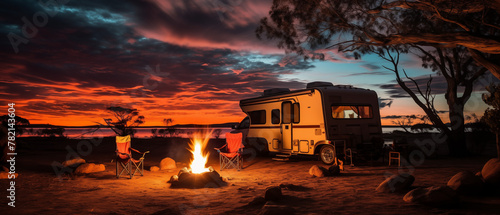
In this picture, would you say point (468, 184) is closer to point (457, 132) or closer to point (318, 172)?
point (318, 172)

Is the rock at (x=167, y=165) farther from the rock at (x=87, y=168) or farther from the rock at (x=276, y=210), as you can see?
the rock at (x=276, y=210)

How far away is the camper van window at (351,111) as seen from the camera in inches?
407

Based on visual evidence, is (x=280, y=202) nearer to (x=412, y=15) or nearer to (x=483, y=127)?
(x=412, y=15)

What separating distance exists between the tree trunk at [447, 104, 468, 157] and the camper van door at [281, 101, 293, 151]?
7.00 meters

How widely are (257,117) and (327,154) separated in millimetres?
3481

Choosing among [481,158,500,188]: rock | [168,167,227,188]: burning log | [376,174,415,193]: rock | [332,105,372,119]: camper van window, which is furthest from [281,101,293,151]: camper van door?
[481,158,500,188]: rock

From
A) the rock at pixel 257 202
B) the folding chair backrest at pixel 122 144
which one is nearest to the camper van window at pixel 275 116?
the folding chair backrest at pixel 122 144

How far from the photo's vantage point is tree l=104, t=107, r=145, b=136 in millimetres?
27312

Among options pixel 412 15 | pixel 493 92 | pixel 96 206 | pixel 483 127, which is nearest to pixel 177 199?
pixel 96 206

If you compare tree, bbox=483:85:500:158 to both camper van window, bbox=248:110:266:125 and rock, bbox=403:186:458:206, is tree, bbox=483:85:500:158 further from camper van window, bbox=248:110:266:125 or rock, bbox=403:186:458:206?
camper van window, bbox=248:110:266:125

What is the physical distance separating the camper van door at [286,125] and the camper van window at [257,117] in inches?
41.8

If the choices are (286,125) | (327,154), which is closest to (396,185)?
(327,154)

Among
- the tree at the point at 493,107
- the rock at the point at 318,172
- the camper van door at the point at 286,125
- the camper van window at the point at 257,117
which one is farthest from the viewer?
the camper van window at the point at 257,117

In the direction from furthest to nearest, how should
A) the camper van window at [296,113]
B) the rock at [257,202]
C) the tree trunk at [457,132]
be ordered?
the tree trunk at [457,132], the camper van window at [296,113], the rock at [257,202]
